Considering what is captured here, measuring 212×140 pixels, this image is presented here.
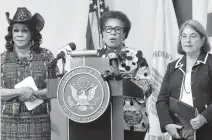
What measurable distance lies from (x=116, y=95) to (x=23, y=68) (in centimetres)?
103

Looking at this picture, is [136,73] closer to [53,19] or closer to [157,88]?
[157,88]

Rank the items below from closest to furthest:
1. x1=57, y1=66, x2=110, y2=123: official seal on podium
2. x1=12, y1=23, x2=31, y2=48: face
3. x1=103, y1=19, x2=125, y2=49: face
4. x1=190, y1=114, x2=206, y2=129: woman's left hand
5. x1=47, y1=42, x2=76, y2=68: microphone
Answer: x1=57, y1=66, x2=110, y2=123: official seal on podium, x1=47, y1=42, x2=76, y2=68: microphone, x1=190, y1=114, x2=206, y2=129: woman's left hand, x1=103, y1=19, x2=125, y2=49: face, x1=12, y1=23, x2=31, y2=48: face

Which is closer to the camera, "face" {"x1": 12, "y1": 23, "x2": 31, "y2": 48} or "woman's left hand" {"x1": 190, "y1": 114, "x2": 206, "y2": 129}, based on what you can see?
"woman's left hand" {"x1": 190, "y1": 114, "x2": 206, "y2": 129}

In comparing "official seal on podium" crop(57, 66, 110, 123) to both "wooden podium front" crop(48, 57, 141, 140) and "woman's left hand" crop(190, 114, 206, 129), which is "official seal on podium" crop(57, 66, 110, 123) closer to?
"wooden podium front" crop(48, 57, 141, 140)

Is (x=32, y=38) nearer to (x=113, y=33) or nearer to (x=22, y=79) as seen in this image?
(x=22, y=79)

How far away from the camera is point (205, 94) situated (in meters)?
2.39

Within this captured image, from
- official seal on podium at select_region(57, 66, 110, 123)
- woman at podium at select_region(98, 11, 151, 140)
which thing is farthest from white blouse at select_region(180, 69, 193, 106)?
official seal on podium at select_region(57, 66, 110, 123)

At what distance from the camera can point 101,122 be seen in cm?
198

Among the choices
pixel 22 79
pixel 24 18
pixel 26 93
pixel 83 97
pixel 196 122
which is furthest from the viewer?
pixel 24 18


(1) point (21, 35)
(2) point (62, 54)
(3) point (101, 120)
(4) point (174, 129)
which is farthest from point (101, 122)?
(1) point (21, 35)

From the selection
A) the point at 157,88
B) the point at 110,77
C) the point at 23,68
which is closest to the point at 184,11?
the point at 157,88

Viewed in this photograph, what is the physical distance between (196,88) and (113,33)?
640mm

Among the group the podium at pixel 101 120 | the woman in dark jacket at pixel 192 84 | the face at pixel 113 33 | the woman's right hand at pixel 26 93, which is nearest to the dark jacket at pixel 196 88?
the woman in dark jacket at pixel 192 84

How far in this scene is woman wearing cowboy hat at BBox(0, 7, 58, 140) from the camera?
264cm
